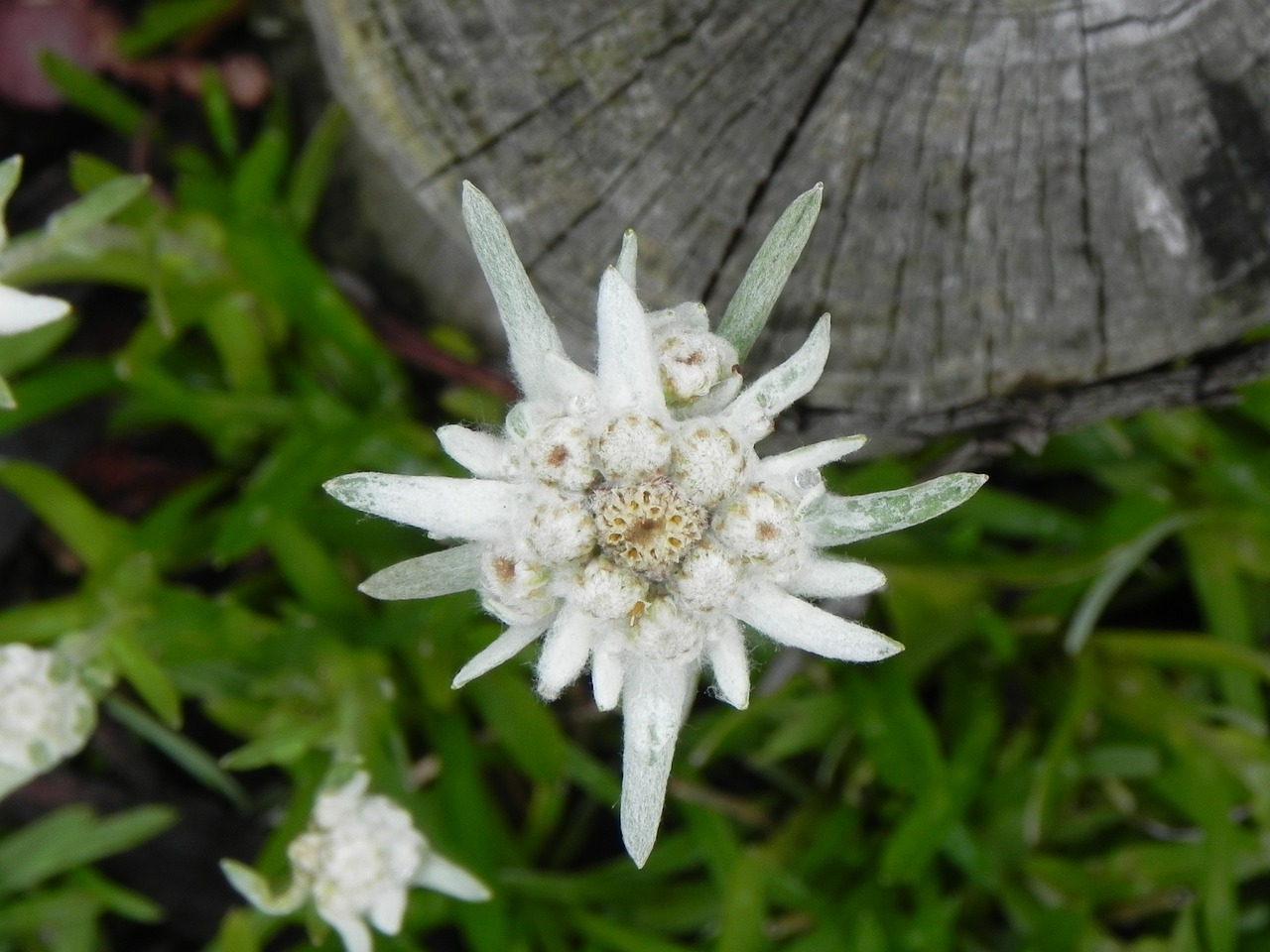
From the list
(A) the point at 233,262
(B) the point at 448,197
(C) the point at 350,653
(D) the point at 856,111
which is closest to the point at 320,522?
(C) the point at 350,653

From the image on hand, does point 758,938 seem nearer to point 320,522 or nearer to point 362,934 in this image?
point 362,934

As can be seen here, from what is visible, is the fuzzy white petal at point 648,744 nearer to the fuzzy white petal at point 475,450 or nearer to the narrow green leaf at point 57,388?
the fuzzy white petal at point 475,450

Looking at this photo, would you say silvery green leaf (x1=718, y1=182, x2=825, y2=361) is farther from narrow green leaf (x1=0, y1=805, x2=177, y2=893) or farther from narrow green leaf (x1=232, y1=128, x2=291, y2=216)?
narrow green leaf (x1=0, y1=805, x2=177, y2=893)

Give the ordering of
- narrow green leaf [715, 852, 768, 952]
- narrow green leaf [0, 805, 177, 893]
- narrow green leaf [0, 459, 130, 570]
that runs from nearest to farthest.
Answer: narrow green leaf [715, 852, 768, 952], narrow green leaf [0, 459, 130, 570], narrow green leaf [0, 805, 177, 893]

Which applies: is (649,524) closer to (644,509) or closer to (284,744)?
(644,509)

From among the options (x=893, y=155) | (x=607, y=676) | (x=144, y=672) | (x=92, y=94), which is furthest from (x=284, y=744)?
(x=92, y=94)

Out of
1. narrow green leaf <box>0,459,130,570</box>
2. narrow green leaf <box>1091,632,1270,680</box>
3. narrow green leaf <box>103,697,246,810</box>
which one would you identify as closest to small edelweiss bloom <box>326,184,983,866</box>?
narrow green leaf <box>0,459,130,570</box>

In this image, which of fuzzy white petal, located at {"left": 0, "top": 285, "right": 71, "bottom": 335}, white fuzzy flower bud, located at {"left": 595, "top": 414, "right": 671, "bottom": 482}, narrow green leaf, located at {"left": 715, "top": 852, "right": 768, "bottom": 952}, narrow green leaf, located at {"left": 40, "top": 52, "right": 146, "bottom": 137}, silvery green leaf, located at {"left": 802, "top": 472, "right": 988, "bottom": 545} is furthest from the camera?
narrow green leaf, located at {"left": 40, "top": 52, "right": 146, "bottom": 137}
